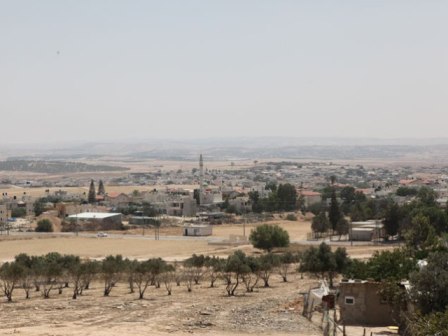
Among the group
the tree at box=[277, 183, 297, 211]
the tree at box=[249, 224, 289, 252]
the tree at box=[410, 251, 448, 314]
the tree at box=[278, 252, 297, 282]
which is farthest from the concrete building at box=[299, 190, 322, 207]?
the tree at box=[410, 251, 448, 314]

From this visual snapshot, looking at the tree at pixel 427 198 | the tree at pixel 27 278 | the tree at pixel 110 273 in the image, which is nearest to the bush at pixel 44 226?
the tree at pixel 27 278

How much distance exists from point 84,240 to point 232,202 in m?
37.8

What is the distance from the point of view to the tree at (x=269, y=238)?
190 ft

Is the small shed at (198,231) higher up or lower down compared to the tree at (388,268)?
lower down

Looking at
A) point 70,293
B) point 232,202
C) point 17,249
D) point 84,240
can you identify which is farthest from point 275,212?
point 70,293

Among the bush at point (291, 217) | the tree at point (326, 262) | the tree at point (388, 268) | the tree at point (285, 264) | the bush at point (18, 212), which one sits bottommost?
the bush at point (18, 212)

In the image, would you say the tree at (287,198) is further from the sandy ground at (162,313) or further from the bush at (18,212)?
the sandy ground at (162,313)

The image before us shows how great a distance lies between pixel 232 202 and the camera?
346 ft

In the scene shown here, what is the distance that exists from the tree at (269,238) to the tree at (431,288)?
35123 mm

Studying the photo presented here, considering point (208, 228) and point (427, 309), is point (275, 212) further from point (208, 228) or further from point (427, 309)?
point (427, 309)

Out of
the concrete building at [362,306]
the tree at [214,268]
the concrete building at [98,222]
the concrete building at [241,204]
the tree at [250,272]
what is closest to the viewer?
the concrete building at [362,306]

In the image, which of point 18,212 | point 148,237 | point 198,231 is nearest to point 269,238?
point 198,231

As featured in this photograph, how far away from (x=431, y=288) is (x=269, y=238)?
3591 centimetres

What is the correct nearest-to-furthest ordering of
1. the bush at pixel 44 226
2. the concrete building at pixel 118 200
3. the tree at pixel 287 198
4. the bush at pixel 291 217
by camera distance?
the bush at pixel 44 226 → the bush at pixel 291 217 → the tree at pixel 287 198 → the concrete building at pixel 118 200
